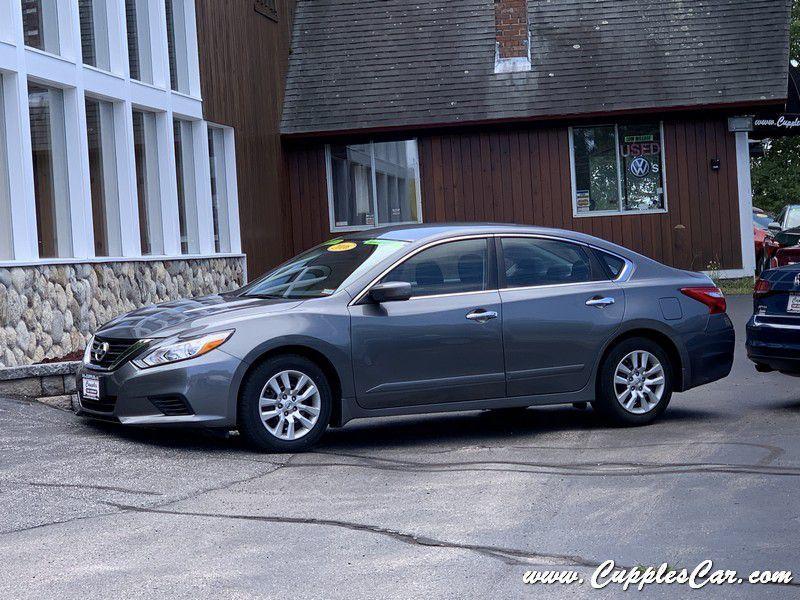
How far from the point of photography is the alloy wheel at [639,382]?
32.0 feet

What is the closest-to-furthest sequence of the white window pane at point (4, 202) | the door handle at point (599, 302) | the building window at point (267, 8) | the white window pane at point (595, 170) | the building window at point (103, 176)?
the door handle at point (599, 302)
the white window pane at point (4, 202)
the building window at point (103, 176)
the building window at point (267, 8)
the white window pane at point (595, 170)

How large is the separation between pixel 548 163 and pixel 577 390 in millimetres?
15279

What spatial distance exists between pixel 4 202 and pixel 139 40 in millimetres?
5158

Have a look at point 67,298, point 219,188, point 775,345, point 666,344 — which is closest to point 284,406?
point 666,344

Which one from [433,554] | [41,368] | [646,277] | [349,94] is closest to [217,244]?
[349,94]

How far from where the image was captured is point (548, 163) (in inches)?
961

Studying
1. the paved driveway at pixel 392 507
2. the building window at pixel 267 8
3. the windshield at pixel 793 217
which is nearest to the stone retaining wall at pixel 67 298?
the paved driveway at pixel 392 507

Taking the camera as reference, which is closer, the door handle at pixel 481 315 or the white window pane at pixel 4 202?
the door handle at pixel 481 315

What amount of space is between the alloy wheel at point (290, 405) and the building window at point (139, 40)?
9.86m

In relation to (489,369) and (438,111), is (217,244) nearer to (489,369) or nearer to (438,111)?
(438,111)

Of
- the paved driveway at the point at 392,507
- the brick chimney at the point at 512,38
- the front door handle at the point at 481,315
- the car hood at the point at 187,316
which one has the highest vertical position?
the brick chimney at the point at 512,38

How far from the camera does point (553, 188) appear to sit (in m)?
24.4

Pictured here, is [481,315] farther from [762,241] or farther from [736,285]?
[762,241]

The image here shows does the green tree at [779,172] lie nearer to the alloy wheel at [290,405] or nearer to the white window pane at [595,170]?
the white window pane at [595,170]
